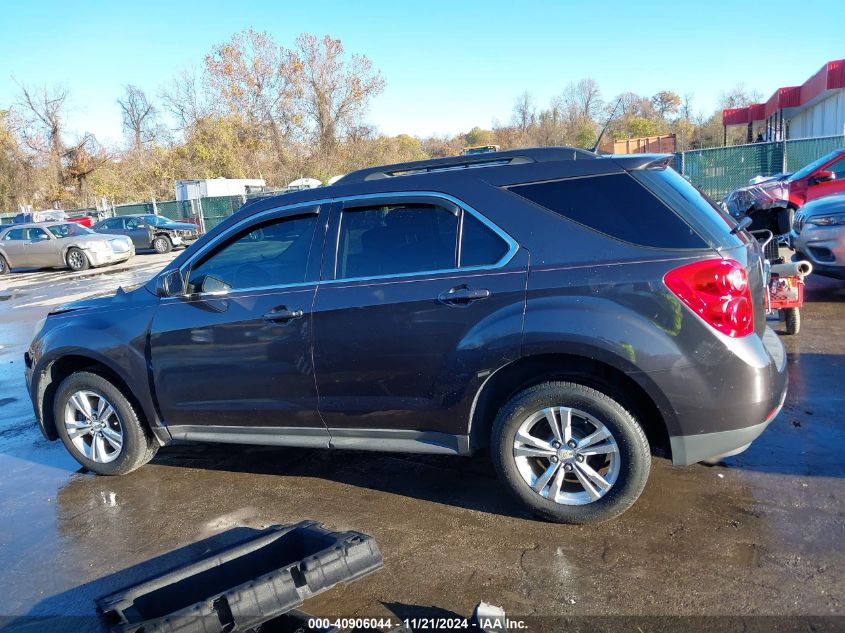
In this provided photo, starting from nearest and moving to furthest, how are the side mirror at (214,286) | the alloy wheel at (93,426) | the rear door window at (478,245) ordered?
the rear door window at (478,245) < the side mirror at (214,286) < the alloy wheel at (93,426)

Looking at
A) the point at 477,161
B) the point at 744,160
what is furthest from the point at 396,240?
the point at 744,160

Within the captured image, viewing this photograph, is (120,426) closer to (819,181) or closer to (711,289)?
Answer: (711,289)

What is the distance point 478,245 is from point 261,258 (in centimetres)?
149

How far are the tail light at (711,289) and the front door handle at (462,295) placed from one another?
894 mm

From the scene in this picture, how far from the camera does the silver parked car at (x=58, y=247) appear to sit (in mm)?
20875

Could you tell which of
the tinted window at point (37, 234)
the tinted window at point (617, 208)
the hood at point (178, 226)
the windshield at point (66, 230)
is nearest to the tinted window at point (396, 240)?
the tinted window at point (617, 208)

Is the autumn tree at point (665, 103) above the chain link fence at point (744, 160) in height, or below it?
above

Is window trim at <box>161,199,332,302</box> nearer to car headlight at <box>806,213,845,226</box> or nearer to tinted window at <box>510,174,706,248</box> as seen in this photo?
tinted window at <box>510,174,706,248</box>

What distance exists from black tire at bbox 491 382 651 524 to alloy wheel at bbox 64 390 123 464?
2723mm

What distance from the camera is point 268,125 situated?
47.7 m

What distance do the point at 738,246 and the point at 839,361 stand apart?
11.0 ft

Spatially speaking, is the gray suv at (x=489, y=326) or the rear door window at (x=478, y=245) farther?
the rear door window at (x=478, y=245)

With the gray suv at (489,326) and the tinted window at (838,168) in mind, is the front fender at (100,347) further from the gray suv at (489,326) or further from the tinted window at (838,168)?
the tinted window at (838,168)

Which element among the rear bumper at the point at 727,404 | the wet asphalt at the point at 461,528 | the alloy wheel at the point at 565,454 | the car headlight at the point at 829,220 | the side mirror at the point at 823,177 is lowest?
the wet asphalt at the point at 461,528
